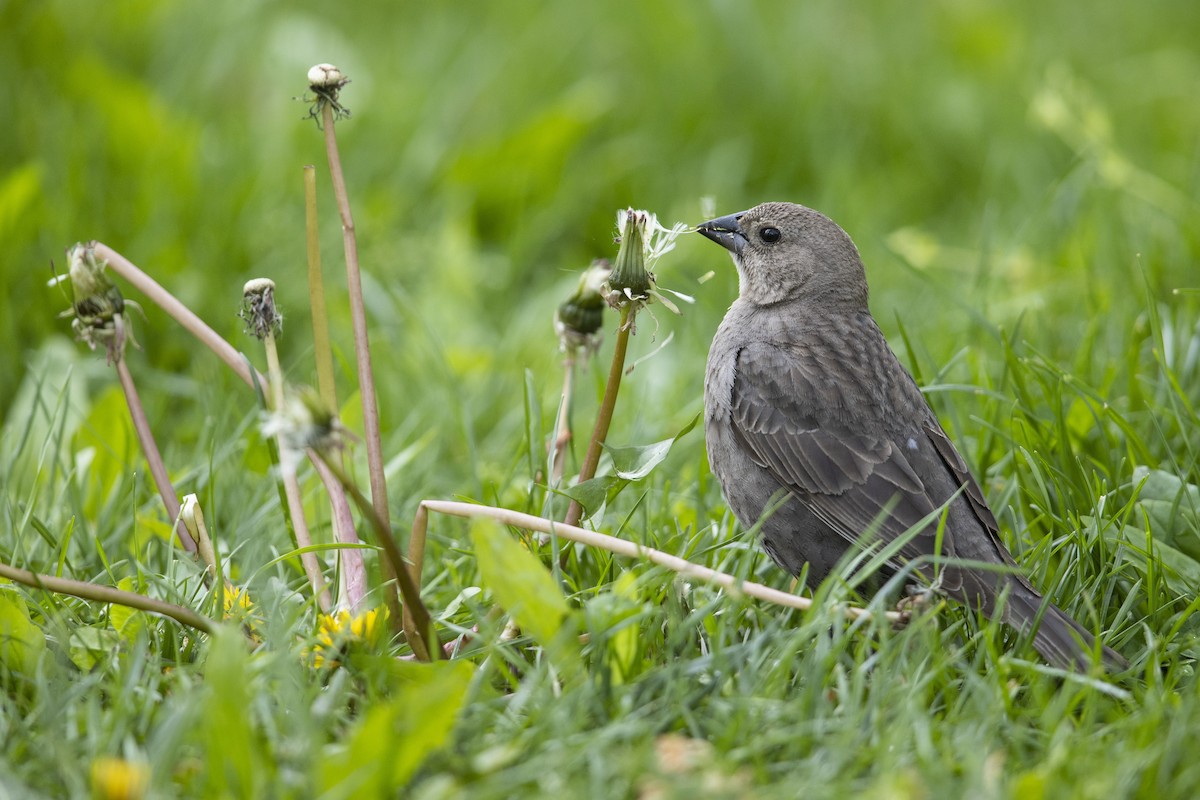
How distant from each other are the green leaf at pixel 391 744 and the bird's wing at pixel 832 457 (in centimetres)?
152

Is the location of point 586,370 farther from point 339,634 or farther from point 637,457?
point 339,634

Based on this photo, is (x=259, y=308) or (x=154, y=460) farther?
(x=154, y=460)

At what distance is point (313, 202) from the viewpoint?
3066 millimetres

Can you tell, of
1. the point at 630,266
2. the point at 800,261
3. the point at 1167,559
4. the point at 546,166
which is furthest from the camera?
the point at 546,166

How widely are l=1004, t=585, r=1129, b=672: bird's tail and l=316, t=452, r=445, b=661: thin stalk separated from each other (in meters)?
1.38

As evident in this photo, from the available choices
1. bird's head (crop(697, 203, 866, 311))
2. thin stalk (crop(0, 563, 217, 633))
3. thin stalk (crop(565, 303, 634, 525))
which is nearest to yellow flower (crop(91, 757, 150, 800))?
thin stalk (crop(0, 563, 217, 633))

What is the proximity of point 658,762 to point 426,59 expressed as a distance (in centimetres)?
585

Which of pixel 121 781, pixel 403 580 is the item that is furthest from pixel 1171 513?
pixel 121 781

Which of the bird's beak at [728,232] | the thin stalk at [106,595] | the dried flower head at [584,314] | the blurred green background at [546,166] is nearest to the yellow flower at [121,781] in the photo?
the thin stalk at [106,595]

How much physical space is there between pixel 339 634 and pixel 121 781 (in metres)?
0.66

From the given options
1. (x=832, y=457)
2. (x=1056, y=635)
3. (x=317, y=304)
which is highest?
(x=317, y=304)

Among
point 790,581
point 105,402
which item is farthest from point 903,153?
point 105,402

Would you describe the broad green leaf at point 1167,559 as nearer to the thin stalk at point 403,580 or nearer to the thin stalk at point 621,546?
the thin stalk at point 621,546

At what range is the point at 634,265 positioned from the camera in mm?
2973
